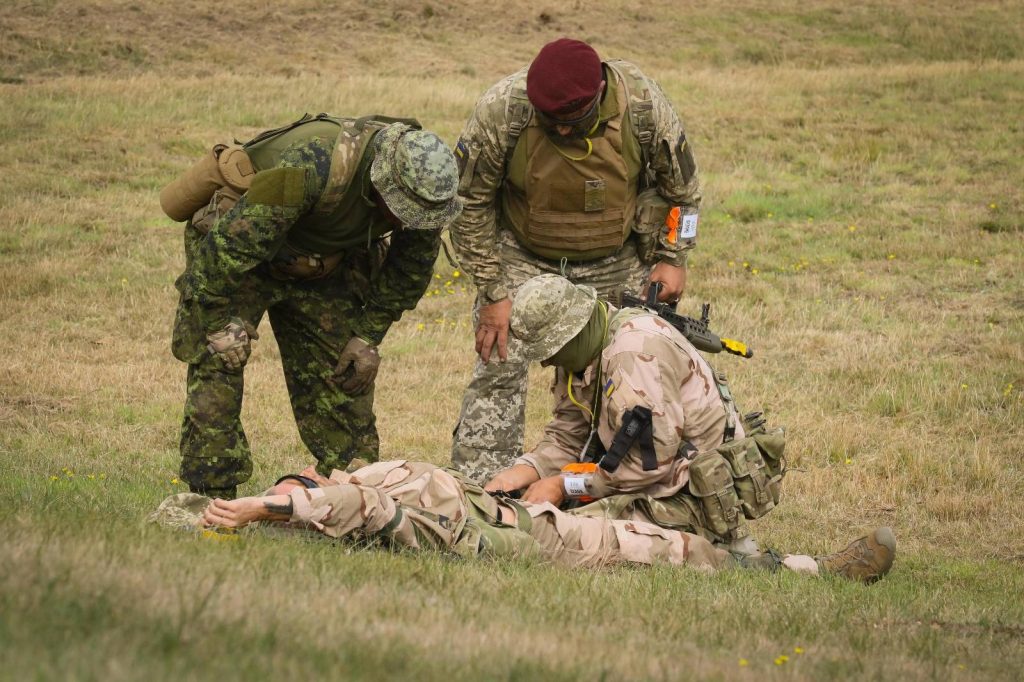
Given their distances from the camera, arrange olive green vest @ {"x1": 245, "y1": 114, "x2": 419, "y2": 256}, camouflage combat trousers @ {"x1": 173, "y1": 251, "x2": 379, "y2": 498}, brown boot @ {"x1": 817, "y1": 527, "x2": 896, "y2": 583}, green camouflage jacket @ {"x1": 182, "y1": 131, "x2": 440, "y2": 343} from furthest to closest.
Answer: camouflage combat trousers @ {"x1": 173, "y1": 251, "x2": 379, "y2": 498}
olive green vest @ {"x1": 245, "y1": 114, "x2": 419, "y2": 256}
green camouflage jacket @ {"x1": 182, "y1": 131, "x2": 440, "y2": 343}
brown boot @ {"x1": 817, "y1": 527, "x2": 896, "y2": 583}

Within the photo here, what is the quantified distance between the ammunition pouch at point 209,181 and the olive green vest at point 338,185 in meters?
0.08

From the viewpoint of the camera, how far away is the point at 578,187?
6801 millimetres

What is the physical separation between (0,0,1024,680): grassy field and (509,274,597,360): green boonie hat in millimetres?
1070

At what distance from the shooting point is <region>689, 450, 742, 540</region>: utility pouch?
18.8 feet

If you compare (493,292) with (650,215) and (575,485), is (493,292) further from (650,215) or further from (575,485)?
(575,485)

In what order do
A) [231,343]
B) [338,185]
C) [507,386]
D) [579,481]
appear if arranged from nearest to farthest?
[338,185], [579,481], [231,343], [507,386]

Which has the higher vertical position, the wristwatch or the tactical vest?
the tactical vest

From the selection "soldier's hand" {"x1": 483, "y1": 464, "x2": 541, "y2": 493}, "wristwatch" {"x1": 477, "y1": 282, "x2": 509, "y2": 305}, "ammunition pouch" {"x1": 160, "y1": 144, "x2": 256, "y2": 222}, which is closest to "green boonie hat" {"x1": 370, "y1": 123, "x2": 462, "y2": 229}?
"ammunition pouch" {"x1": 160, "y1": 144, "x2": 256, "y2": 222}

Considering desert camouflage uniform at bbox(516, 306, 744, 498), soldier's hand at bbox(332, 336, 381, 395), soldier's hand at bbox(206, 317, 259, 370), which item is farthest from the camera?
soldier's hand at bbox(332, 336, 381, 395)

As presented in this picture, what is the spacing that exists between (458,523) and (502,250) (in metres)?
2.37

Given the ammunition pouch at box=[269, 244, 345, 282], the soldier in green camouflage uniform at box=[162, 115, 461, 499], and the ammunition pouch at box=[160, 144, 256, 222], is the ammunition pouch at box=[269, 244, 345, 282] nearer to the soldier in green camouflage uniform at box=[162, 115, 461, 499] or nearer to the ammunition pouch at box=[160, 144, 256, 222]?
the soldier in green camouflage uniform at box=[162, 115, 461, 499]

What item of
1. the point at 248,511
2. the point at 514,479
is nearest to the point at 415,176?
the point at 514,479

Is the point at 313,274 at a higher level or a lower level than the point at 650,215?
lower

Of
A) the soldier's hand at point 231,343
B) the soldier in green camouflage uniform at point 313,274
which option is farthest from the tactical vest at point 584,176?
the soldier's hand at point 231,343
